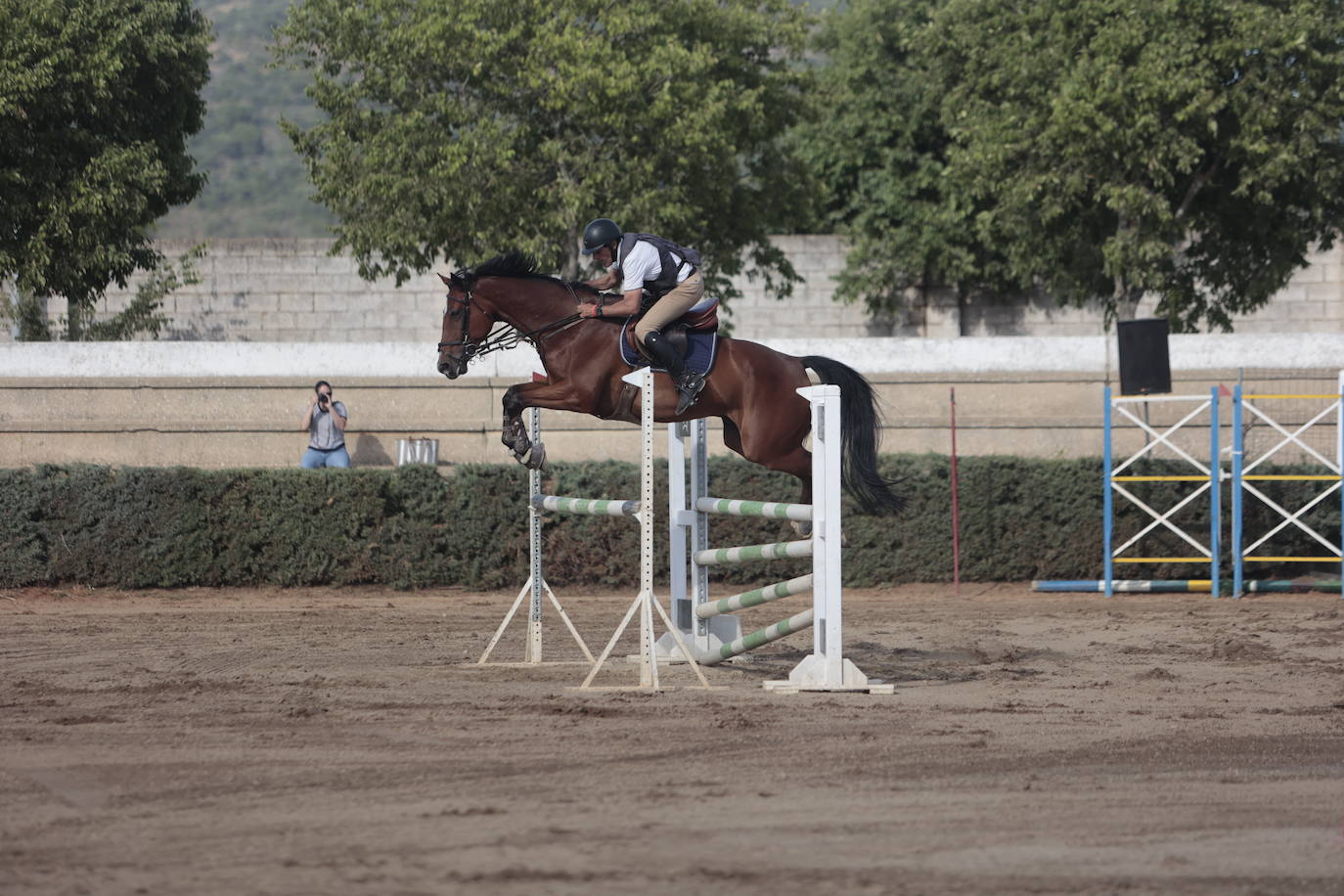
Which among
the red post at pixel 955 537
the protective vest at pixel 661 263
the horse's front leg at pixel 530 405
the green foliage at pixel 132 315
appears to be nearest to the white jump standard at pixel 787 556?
the horse's front leg at pixel 530 405

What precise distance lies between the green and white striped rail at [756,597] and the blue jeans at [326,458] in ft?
29.0

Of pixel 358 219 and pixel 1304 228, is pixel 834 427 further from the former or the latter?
pixel 1304 228

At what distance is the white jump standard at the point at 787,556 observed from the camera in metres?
8.12

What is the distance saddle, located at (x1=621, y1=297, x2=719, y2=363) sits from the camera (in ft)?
30.5

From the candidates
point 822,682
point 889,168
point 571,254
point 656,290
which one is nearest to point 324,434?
point 571,254

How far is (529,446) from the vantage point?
898cm

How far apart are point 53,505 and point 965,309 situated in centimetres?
1948

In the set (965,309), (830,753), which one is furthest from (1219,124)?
(830,753)

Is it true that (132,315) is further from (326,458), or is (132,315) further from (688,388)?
(688,388)

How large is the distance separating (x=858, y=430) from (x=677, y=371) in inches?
53.8

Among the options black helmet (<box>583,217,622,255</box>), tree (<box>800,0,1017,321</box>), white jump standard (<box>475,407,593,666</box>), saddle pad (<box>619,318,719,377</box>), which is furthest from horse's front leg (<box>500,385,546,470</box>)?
tree (<box>800,0,1017,321</box>)

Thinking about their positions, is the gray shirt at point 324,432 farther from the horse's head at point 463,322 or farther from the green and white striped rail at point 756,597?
the green and white striped rail at point 756,597

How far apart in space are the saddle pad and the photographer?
28.2 ft

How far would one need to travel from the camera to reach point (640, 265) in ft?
29.9
